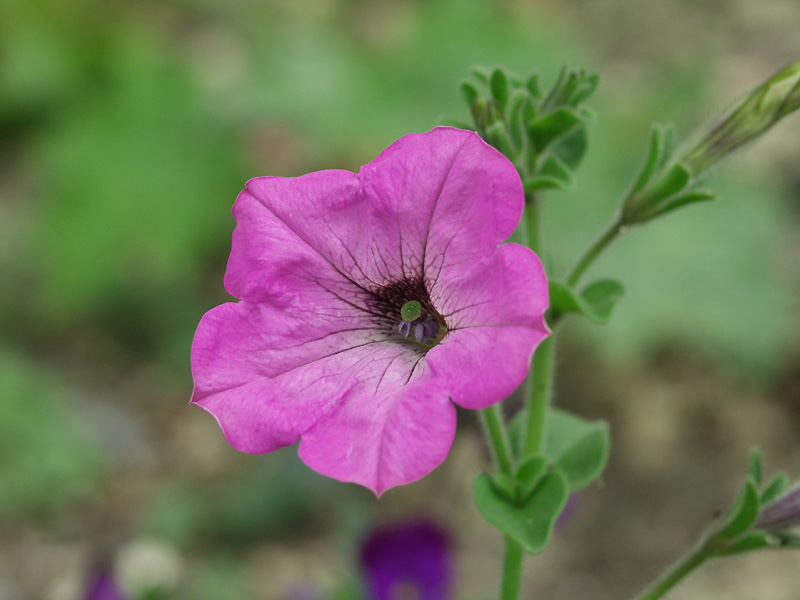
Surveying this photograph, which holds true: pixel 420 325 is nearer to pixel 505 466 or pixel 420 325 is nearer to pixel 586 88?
pixel 505 466

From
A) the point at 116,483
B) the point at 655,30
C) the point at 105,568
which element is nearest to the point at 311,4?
the point at 655,30

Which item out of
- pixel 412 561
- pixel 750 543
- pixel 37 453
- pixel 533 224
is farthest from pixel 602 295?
pixel 37 453

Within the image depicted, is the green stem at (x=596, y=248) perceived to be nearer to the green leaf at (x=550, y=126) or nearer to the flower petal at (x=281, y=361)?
the green leaf at (x=550, y=126)

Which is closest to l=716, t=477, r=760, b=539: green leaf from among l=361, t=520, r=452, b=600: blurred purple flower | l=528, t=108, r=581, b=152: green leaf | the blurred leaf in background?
l=528, t=108, r=581, b=152: green leaf

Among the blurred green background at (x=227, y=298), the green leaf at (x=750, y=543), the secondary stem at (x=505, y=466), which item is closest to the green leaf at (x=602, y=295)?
the secondary stem at (x=505, y=466)

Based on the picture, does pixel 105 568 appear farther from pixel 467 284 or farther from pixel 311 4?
pixel 311 4
